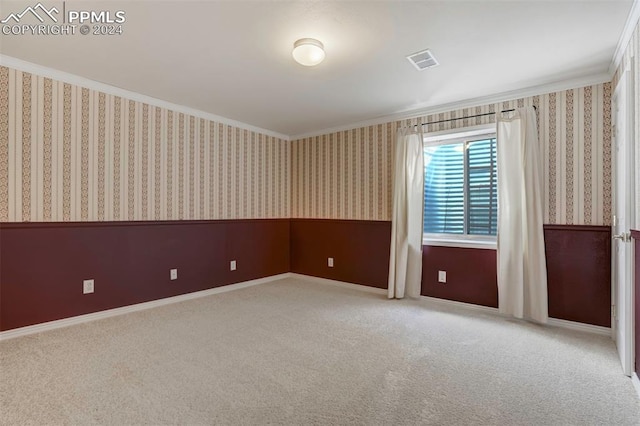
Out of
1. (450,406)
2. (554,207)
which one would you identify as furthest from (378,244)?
(450,406)

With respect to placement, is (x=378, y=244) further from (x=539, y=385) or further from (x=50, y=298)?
(x=50, y=298)

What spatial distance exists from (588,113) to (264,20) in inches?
119

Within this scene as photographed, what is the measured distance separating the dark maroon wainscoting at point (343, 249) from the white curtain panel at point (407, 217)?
0.29 meters

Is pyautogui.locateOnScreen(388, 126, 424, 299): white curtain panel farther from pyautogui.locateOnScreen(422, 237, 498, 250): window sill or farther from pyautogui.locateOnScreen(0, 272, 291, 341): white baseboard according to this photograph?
pyautogui.locateOnScreen(0, 272, 291, 341): white baseboard

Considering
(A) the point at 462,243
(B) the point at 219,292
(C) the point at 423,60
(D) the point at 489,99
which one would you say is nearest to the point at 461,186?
(A) the point at 462,243

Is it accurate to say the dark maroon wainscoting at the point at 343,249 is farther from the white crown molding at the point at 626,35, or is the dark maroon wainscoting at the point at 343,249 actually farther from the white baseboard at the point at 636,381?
the white crown molding at the point at 626,35

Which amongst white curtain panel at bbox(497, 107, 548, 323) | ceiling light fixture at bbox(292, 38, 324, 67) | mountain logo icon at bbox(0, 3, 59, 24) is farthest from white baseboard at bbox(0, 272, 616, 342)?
ceiling light fixture at bbox(292, 38, 324, 67)

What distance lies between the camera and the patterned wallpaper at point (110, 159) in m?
2.75

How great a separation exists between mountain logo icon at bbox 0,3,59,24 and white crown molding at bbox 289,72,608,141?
337 cm

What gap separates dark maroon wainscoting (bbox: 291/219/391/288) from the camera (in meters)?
4.34

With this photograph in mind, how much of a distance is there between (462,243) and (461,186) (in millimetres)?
699

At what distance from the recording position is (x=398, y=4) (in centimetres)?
197

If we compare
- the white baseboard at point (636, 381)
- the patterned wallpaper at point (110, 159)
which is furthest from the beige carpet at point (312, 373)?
the patterned wallpaper at point (110, 159)

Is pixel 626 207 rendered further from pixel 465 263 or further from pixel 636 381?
pixel 465 263
